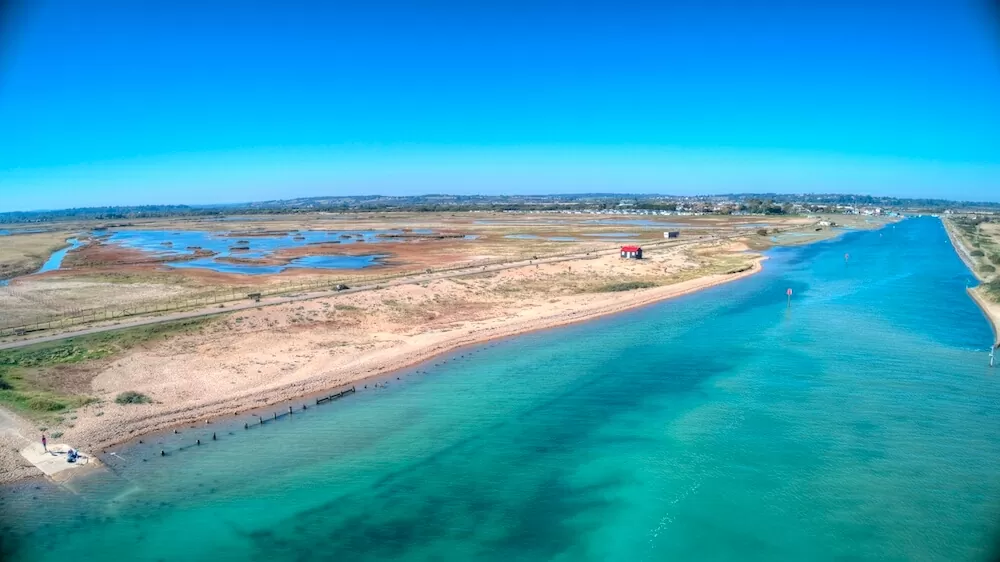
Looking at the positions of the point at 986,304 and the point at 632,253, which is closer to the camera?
the point at 986,304

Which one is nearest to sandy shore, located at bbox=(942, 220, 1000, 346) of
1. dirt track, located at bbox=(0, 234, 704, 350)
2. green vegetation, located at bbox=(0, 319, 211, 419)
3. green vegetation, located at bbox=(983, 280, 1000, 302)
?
green vegetation, located at bbox=(983, 280, 1000, 302)

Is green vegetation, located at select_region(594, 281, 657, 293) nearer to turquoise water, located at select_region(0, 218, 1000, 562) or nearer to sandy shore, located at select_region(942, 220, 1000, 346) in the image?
turquoise water, located at select_region(0, 218, 1000, 562)

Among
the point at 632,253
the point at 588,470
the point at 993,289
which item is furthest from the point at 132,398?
the point at 993,289

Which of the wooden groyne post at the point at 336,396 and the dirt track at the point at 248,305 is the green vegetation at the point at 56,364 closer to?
the dirt track at the point at 248,305

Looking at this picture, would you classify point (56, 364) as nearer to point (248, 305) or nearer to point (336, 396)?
point (248, 305)

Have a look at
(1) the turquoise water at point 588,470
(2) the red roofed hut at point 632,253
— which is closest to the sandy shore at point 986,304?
(1) the turquoise water at point 588,470

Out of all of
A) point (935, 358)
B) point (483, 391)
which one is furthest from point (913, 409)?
point (483, 391)

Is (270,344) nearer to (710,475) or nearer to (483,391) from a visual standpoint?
(483,391)
